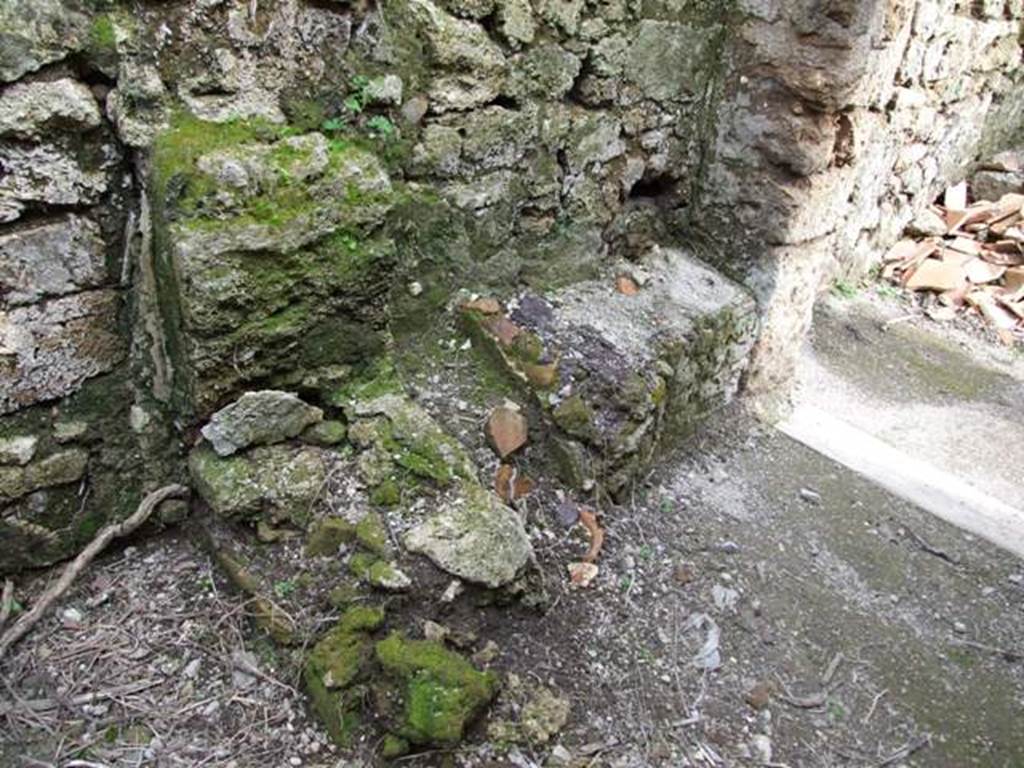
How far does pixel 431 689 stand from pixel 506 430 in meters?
0.79

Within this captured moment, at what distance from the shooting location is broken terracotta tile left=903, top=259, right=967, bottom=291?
15.5 ft

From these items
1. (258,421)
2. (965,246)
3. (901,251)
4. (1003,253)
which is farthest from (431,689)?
(1003,253)

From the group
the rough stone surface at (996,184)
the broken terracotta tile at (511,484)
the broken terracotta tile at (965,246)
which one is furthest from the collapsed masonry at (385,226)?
the rough stone surface at (996,184)

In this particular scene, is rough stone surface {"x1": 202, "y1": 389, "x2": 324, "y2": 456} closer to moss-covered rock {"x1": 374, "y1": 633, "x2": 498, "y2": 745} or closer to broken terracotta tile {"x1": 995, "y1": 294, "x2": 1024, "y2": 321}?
moss-covered rock {"x1": 374, "y1": 633, "x2": 498, "y2": 745}

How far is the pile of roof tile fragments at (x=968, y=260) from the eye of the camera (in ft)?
15.1

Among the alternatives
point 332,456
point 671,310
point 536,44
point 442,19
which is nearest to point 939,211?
point 671,310

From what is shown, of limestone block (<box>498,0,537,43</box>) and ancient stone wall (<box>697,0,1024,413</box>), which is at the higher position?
limestone block (<box>498,0,537,43</box>)

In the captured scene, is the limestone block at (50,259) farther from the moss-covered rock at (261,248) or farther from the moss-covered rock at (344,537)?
the moss-covered rock at (344,537)

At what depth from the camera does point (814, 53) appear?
2645mm

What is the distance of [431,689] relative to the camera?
157 centimetres

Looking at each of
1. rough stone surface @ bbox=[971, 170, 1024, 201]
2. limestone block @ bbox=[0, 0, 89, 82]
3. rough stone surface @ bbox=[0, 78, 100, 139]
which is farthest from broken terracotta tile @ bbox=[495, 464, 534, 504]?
rough stone surface @ bbox=[971, 170, 1024, 201]

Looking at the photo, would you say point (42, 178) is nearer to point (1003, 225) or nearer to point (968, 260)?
point (968, 260)

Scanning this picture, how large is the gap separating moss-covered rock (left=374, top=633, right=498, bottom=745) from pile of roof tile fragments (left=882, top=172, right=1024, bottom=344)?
153 inches

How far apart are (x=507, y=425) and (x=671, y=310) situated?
2.72 feet
